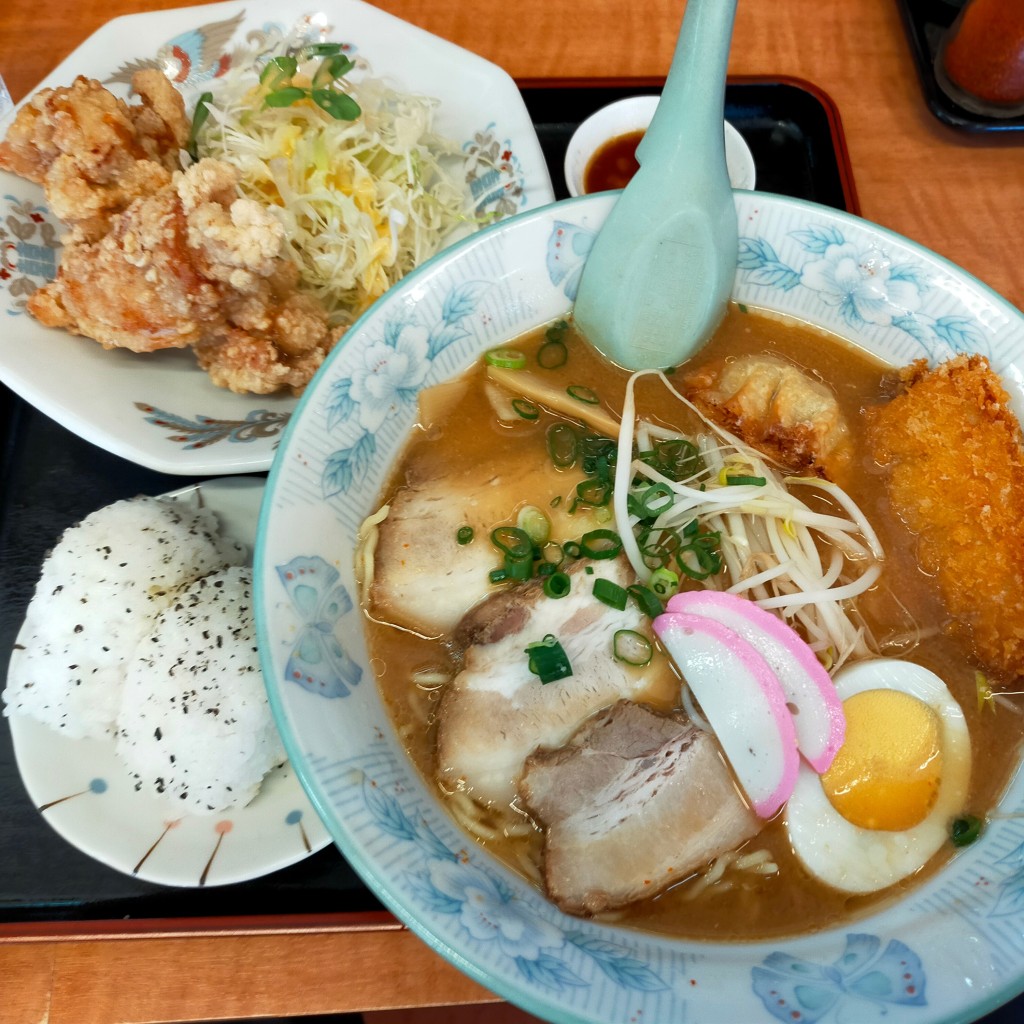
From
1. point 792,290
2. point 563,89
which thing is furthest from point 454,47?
point 792,290

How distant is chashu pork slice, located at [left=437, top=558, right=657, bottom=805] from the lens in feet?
4.51

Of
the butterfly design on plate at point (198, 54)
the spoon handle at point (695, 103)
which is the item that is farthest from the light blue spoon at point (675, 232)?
the butterfly design on plate at point (198, 54)

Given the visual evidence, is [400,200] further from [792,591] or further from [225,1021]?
[225,1021]

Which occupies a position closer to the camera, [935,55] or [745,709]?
[745,709]

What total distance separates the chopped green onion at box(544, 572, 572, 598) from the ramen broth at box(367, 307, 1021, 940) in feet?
0.61

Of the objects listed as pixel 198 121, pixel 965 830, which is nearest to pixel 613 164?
pixel 198 121

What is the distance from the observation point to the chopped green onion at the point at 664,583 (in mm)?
1499

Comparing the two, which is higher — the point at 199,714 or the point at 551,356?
the point at 551,356

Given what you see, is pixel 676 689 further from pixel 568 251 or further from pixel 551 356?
pixel 568 251

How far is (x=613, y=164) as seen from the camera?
2.37 metres

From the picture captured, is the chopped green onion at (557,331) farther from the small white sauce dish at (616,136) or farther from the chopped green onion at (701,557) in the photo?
the small white sauce dish at (616,136)

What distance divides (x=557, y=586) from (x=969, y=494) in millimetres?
917

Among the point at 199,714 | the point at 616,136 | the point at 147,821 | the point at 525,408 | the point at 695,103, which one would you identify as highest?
the point at 695,103

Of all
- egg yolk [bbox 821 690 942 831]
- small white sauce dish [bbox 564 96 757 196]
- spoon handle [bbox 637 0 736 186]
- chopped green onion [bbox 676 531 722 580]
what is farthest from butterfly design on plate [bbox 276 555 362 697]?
small white sauce dish [bbox 564 96 757 196]
